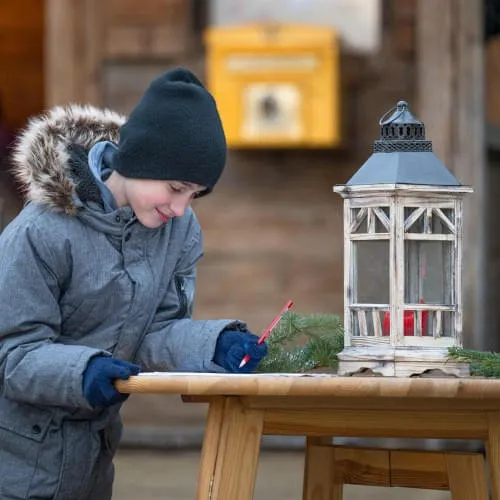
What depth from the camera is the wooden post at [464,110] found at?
5766 mm

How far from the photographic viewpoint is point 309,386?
2.66 metres

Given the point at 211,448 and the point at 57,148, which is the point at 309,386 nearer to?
the point at 211,448

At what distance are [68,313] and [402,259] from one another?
25.3 inches

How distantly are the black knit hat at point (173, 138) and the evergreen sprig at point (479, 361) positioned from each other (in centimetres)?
56

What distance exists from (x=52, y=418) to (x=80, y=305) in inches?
8.8

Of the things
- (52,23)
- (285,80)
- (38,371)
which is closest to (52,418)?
(38,371)

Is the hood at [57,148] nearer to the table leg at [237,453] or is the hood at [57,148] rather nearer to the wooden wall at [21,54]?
the table leg at [237,453]

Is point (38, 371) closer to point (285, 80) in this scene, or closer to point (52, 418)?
point (52, 418)

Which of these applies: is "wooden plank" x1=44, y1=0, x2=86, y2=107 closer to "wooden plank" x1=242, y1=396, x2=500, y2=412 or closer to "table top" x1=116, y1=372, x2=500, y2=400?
"wooden plank" x1=242, y1=396, x2=500, y2=412

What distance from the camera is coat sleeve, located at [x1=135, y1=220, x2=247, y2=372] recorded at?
10.0 feet

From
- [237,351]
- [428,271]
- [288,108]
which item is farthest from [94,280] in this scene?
[288,108]

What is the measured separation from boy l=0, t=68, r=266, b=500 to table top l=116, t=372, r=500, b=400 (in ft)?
0.76

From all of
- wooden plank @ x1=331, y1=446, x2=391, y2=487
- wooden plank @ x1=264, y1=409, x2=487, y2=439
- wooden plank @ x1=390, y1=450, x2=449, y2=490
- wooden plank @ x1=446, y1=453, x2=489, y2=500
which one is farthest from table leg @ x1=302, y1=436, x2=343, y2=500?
wooden plank @ x1=264, y1=409, x2=487, y2=439

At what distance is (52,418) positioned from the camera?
304 cm
